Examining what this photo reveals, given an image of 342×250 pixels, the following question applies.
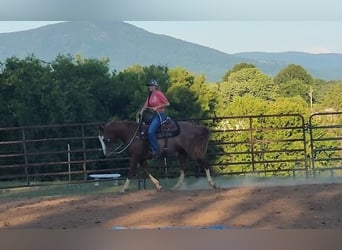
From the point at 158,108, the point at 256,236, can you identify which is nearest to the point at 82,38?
the point at 158,108

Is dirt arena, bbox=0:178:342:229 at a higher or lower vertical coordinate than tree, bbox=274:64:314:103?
lower

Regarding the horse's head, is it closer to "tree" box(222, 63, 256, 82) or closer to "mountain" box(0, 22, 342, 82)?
"mountain" box(0, 22, 342, 82)

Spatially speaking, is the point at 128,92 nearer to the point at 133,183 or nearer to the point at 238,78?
the point at 238,78

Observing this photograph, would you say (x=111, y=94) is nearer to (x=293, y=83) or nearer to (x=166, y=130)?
(x=293, y=83)

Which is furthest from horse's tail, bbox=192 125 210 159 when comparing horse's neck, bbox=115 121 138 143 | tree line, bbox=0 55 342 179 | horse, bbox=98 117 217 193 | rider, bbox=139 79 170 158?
tree line, bbox=0 55 342 179

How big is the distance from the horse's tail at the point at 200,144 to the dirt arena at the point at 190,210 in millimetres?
417

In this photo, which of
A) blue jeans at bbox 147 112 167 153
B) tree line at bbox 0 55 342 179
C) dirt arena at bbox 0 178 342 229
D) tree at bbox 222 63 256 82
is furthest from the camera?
tree at bbox 222 63 256 82

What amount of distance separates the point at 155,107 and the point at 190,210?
1.23 metres

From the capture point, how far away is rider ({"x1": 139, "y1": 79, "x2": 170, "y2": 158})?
18.8ft

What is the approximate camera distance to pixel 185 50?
15281mm

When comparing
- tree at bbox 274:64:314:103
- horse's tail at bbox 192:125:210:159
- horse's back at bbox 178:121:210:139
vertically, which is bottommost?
horse's tail at bbox 192:125:210:159

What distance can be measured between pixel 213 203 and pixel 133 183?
2.63 metres

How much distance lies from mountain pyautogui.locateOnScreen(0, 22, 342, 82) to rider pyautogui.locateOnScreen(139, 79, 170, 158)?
5.94m

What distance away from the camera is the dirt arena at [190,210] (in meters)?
4.38
